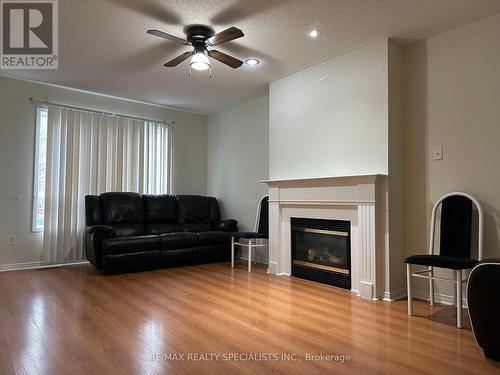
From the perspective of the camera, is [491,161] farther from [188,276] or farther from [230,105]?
[230,105]

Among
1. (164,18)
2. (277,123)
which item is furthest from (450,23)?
(164,18)

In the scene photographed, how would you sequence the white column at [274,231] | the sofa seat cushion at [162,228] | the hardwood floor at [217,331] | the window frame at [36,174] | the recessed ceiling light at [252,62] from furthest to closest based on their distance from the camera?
the sofa seat cushion at [162,228] → the window frame at [36,174] → the white column at [274,231] → the recessed ceiling light at [252,62] → the hardwood floor at [217,331]

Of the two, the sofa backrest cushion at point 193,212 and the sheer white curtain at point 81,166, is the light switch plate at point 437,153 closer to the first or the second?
the sofa backrest cushion at point 193,212

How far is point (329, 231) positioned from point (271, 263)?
0.99m

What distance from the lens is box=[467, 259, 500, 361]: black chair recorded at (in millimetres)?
1968

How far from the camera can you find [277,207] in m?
4.42

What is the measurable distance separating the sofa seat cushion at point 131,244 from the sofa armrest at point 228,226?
1.14 m

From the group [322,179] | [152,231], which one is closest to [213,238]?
[152,231]

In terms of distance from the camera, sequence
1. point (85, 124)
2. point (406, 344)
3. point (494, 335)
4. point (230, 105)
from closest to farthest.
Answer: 1. point (494, 335)
2. point (406, 344)
3. point (85, 124)
4. point (230, 105)

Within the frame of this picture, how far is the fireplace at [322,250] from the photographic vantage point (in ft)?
12.2

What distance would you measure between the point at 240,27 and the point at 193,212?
129 inches

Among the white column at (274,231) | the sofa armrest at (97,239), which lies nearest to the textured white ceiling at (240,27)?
the white column at (274,231)

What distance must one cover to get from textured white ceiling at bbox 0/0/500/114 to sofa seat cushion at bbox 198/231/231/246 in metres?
2.17

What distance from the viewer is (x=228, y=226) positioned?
5.48m
